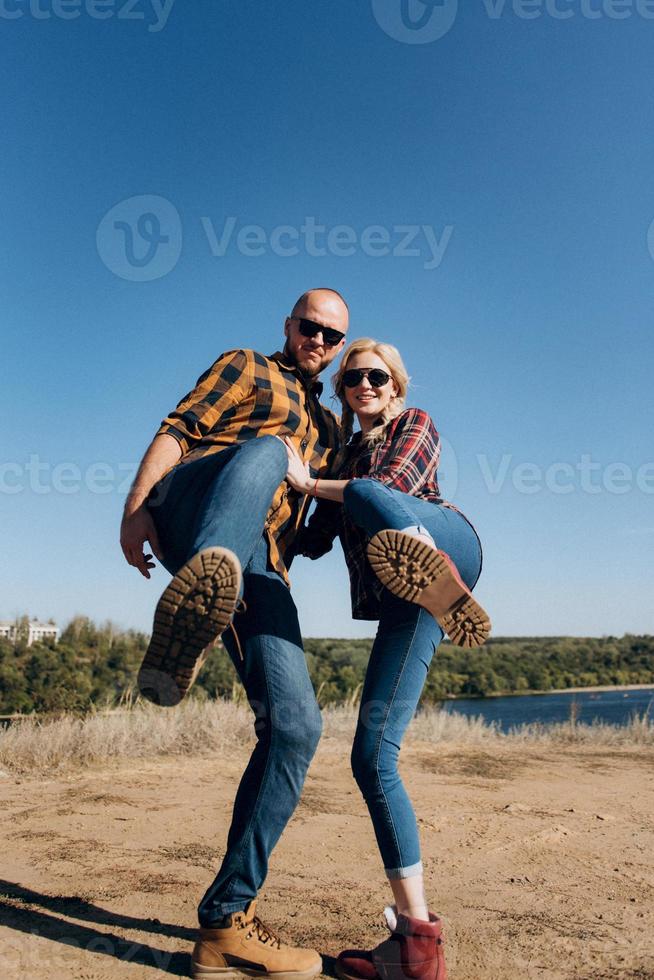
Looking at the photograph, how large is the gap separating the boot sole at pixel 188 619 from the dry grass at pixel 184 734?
4796 millimetres

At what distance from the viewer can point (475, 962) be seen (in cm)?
249

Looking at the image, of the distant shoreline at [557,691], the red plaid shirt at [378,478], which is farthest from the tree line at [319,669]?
the red plaid shirt at [378,478]

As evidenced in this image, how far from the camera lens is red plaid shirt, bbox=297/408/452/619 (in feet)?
8.79

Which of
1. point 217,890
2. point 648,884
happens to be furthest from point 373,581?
point 648,884

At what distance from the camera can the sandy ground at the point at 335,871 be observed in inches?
101

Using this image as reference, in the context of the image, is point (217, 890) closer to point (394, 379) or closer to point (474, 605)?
point (474, 605)

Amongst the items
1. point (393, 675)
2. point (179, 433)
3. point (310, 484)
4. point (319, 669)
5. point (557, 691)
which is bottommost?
point (557, 691)

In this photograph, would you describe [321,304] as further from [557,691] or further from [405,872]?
[557,691]

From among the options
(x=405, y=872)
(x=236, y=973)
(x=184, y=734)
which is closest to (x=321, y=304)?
(x=405, y=872)

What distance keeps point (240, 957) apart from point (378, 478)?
1.66m

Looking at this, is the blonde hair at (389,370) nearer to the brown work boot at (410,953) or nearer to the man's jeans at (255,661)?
the man's jeans at (255,661)

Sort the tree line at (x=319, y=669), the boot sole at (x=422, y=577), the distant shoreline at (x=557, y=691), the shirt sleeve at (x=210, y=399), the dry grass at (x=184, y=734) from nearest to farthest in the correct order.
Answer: the boot sole at (x=422, y=577), the shirt sleeve at (x=210, y=399), the dry grass at (x=184, y=734), the tree line at (x=319, y=669), the distant shoreline at (x=557, y=691)

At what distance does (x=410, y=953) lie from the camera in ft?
7.43

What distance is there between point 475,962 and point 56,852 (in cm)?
241
